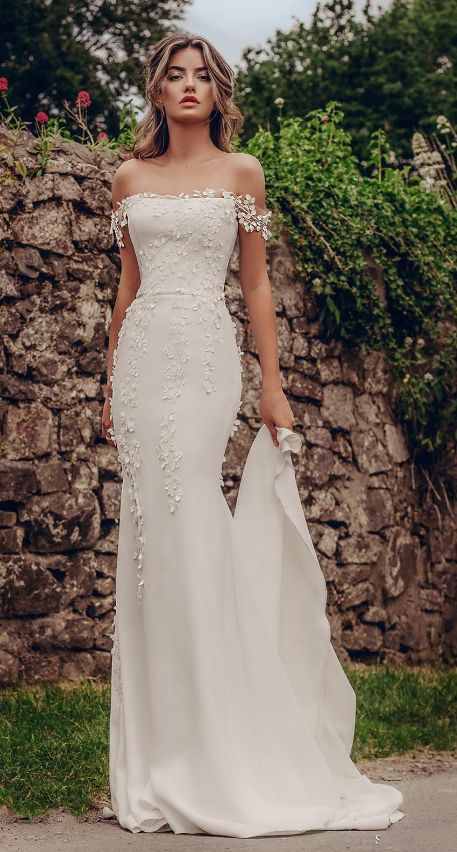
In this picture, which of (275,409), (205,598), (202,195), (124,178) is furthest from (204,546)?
(124,178)

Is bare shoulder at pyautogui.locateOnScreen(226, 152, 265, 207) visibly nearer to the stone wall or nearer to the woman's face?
the woman's face

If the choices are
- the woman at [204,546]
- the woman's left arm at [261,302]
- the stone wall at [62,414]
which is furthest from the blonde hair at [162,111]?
the stone wall at [62,414]

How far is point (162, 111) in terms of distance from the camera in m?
3.96

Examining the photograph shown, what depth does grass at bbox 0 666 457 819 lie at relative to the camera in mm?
3963

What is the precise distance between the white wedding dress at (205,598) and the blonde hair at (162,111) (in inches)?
10.4

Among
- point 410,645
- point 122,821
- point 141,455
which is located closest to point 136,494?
point 141,455

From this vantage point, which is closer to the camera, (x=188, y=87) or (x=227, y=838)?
(x=227, y=838)

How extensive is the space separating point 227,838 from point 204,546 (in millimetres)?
887

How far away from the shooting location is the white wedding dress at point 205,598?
140 inches

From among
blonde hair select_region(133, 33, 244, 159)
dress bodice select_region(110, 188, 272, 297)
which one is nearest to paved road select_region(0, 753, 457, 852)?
dress bodice select_region(110, 188, 272, 297)

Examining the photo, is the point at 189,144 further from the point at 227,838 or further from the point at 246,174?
the point at 227,838

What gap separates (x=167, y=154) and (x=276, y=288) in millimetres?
2969

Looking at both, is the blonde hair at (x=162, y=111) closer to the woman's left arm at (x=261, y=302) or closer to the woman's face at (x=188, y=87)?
the woman's face at (x=188, y=87)

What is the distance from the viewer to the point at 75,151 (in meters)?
6.27
